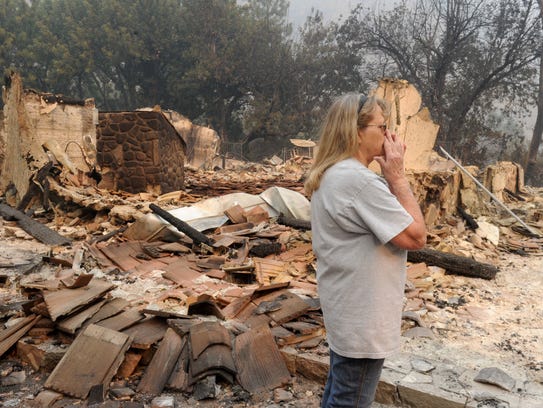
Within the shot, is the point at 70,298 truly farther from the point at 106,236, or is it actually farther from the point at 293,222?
the point at 293,222

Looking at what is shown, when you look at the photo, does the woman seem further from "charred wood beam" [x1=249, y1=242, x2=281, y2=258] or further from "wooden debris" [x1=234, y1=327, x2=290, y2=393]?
"charred wood beam" [x1=249, y1=242, x2=281, y2=258]

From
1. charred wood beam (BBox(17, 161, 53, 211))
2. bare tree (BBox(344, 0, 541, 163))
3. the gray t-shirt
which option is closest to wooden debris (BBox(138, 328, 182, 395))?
the gray t-shirt

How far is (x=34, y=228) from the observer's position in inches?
320

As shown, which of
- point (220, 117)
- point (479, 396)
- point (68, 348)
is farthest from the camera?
point (220, 117)

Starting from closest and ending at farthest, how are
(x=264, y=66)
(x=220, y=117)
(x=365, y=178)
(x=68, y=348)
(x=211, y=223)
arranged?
1. (x=365, y=178)
2. (x=68, y=348)
3. (x=211, y=223)
4. (x=264, y=66)
5. (x=220, y=117)

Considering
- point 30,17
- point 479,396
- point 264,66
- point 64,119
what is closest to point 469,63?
point 264,66

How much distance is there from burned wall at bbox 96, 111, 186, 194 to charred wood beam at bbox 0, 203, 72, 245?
2.28m

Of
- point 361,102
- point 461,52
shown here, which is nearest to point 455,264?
point 361,102

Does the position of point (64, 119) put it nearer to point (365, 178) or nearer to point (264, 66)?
point (365, 178)

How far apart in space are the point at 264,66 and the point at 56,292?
2821 centimetres

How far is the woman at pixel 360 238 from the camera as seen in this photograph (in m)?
1.86

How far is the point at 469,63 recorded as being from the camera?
23109 millimetres

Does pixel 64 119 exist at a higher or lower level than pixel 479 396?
higher

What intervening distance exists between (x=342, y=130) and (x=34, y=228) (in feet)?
24.8
